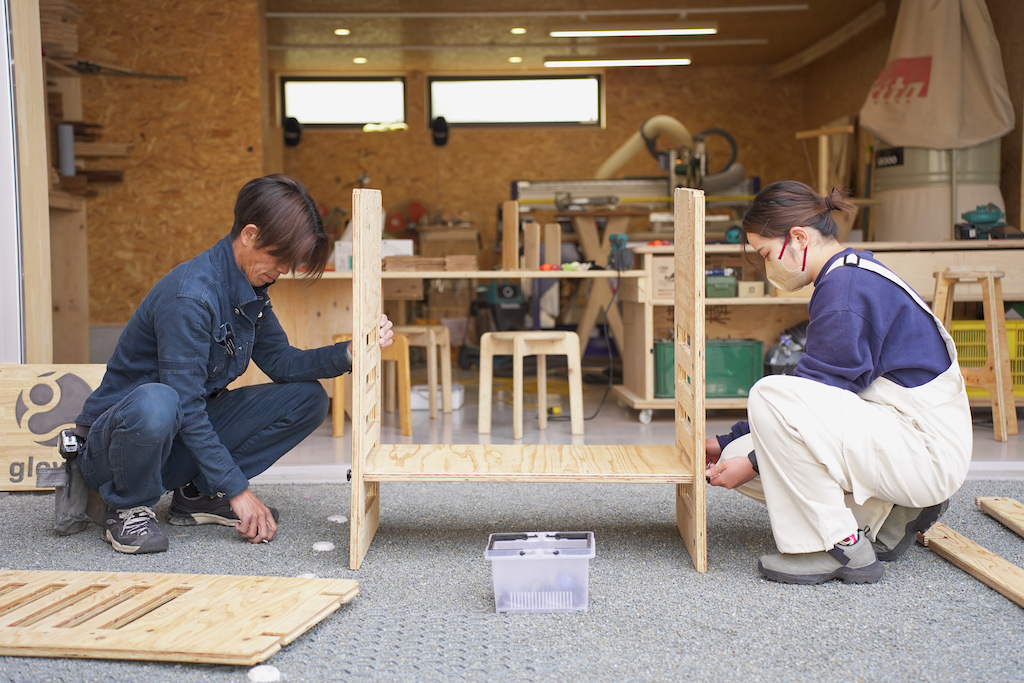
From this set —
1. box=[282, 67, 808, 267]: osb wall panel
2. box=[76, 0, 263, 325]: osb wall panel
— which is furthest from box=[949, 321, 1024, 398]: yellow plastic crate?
box=[282, 67, 808, 267]: osb wall panel

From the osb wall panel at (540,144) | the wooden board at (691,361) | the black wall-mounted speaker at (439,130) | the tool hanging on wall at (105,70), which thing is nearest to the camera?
the wooden board at (691,361)

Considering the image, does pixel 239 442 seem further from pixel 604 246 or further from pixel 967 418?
pixel 604 246

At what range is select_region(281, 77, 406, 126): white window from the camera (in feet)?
31.5

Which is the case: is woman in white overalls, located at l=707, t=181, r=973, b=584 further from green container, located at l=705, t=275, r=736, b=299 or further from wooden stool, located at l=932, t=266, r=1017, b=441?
green container, located at l=705, t=275, r=736, b=299

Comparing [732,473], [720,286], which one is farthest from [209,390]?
[720,286]

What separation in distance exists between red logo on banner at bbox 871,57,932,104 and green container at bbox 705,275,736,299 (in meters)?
2.05

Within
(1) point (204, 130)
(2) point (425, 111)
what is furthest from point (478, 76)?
(1) point (204, 130)

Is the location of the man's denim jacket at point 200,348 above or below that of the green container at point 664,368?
above

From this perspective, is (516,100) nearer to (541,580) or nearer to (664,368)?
(664,368)

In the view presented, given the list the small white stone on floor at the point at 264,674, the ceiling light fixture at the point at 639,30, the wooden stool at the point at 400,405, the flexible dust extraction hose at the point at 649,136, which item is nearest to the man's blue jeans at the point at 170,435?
the small white stone on floor at the point at 264,674

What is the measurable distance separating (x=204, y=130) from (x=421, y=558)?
494 cm

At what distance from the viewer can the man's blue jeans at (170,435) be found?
2152 millimetres

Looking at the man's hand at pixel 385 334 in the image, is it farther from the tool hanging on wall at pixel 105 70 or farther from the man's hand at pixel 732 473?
the tool hanging on wall at pixel 105 70

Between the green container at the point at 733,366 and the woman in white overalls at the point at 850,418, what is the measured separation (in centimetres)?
212
